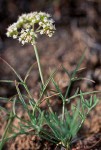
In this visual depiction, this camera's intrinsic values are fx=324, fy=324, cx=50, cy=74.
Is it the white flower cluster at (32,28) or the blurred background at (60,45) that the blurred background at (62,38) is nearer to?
the blurred background at (60,45)

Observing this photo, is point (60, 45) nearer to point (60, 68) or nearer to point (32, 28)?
point (60, 68)

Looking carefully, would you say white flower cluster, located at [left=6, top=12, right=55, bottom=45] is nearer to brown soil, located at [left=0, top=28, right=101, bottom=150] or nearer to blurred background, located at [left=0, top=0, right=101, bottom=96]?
brown soil, located at [left=0, top=28, right=101, bottom=150]

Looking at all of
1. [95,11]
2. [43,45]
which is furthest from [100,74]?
[95,11]

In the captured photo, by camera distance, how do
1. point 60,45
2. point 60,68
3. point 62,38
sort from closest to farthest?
point 60,68, point 60,45, point 62,38

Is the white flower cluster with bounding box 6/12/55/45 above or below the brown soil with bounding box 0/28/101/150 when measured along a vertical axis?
above

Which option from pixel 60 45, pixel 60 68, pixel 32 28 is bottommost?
pixel 60 68

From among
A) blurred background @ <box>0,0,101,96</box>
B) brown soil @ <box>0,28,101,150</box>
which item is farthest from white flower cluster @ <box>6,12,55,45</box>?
blurred background @ <box>0,0,101,96</box>

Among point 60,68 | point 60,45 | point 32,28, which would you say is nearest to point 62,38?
point 60,45

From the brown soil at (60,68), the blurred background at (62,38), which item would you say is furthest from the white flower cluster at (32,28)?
the blurred background at (62,38)
